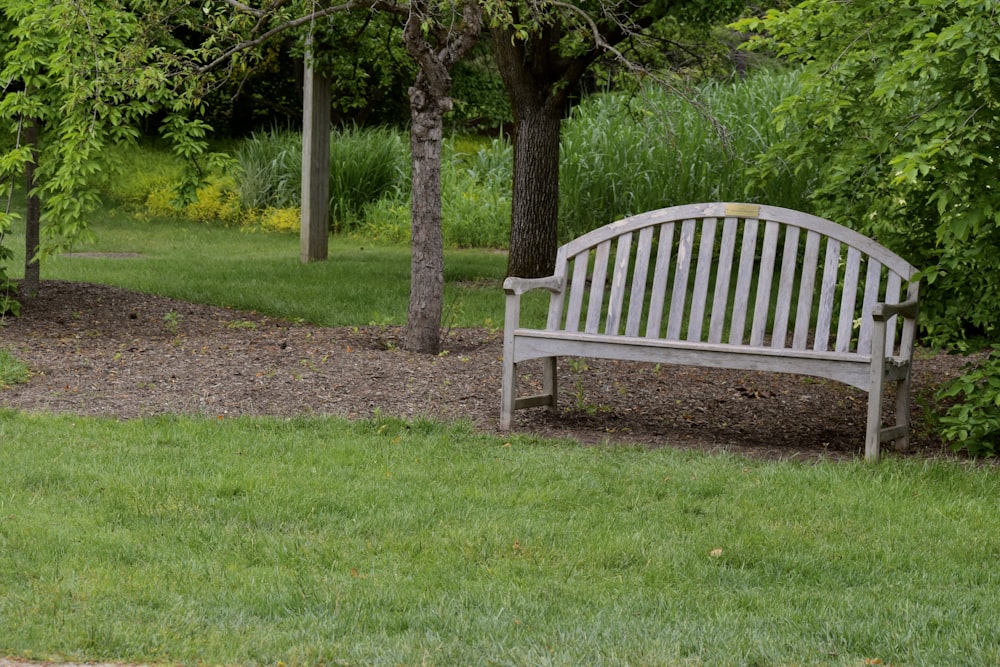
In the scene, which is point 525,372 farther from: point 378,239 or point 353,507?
point 378,239

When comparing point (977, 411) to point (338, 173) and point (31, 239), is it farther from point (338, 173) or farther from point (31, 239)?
point (338, 173)

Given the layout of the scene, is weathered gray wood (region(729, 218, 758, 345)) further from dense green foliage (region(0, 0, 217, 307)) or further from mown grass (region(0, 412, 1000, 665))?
dense green foliage (region(0, 0, 217, 307))

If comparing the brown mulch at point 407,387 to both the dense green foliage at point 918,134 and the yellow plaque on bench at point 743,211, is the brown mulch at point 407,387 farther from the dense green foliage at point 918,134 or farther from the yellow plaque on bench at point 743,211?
the yellow plaque on bench at point 743,211

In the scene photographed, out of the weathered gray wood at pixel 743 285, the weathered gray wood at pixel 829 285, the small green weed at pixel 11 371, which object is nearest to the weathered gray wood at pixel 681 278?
the weathered gray wood at pixel 743 285

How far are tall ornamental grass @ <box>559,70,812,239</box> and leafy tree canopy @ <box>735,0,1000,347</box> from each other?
6.69 m

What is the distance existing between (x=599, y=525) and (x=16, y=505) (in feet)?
7.14

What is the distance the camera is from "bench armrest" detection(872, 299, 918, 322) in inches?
221

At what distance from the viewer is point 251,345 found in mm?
8188

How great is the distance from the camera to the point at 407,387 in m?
7.01

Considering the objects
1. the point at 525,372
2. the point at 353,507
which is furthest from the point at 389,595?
the point at 525,372

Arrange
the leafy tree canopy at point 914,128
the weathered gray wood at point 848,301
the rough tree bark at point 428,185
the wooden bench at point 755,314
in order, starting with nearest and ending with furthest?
the leafy tree canopy at point 914,128 < the wooden bench at point 755,314 < the weathered gray wood at point 848,301 < the rough tree bark at point 428,185

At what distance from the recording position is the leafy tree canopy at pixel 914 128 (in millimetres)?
5012

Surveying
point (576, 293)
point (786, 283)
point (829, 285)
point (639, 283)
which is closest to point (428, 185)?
point (576, 293)

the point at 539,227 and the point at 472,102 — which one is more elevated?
the point at 472,102
